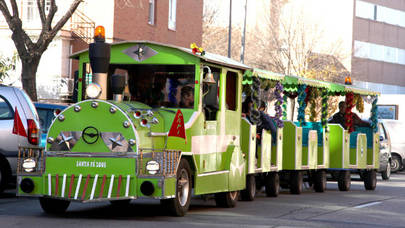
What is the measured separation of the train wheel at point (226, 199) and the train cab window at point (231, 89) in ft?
4.70

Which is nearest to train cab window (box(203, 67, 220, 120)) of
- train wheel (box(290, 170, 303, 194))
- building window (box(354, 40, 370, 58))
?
train wheel (box(290, 170, 303, 194))

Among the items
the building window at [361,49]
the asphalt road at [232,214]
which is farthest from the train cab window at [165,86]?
the building window at [361,49]

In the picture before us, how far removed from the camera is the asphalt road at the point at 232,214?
12.1 metres

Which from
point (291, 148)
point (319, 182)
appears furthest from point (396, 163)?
point (291, 148)

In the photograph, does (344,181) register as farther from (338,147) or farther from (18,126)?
(18,126)

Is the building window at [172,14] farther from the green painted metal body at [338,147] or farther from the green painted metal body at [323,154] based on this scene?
the green painted metal body at [323,154]

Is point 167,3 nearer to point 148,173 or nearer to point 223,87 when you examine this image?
point 223,87

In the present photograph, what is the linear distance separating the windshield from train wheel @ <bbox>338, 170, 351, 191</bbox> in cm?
907

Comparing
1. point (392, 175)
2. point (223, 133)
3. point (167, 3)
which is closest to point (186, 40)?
point (167, 3)

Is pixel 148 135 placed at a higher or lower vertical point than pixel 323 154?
higher

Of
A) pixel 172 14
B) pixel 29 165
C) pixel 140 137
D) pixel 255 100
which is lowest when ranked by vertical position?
pixel 29 165

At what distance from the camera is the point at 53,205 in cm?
1311

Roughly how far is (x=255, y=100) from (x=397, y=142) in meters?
16.2

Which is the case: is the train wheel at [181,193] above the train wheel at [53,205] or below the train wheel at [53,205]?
above
